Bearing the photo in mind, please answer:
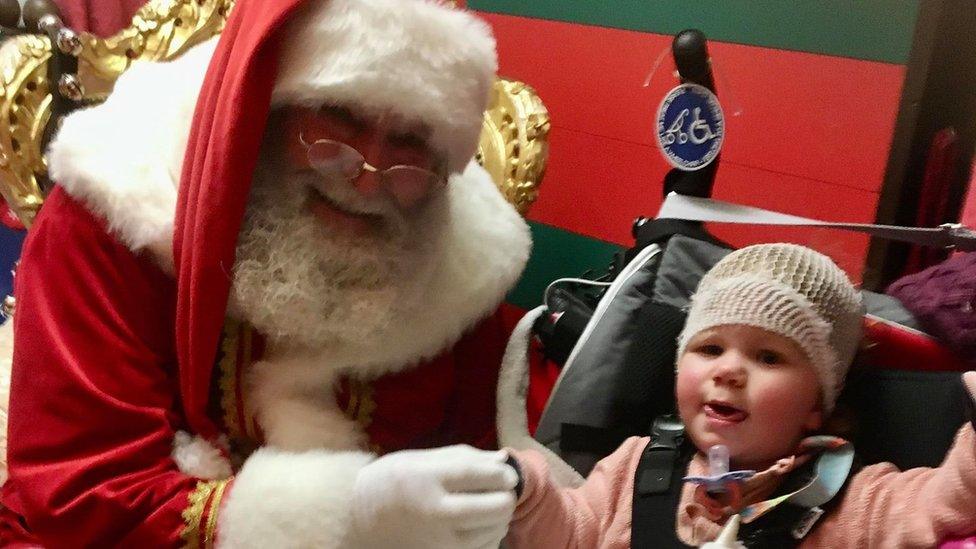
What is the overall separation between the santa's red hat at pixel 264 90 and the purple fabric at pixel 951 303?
60cm

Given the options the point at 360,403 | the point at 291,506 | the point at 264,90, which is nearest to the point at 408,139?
the point at 264,90

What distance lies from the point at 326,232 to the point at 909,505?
72 cm

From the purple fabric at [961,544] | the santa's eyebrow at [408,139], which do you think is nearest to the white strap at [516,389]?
the santa's eyebrow at [408,139]

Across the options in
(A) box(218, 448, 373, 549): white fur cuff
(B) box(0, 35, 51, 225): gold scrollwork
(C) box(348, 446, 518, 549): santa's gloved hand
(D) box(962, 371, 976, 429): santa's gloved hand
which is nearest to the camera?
(D) box(962, 371, 976, 429): santa's gloved hand

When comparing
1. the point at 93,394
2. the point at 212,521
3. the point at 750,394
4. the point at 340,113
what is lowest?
the point at 212,521

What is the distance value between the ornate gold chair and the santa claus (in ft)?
1.11

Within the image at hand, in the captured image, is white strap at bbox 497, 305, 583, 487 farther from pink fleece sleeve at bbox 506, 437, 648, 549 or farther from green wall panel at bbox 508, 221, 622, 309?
green wall panel at bbox 508, 221, 622, 309

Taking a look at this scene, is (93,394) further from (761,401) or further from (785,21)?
(785,21)

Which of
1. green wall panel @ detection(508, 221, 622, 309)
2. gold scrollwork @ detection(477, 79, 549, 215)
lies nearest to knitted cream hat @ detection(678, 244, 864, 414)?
gold scrollwork @ detection(477, 79, 549, 215)

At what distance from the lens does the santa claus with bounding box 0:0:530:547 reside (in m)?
1.04

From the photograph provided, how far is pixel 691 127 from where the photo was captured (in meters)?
1.18

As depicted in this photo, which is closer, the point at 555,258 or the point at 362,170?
the point at 362,170

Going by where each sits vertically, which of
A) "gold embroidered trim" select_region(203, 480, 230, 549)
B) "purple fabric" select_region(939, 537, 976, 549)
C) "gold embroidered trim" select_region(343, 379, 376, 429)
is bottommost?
"gold embroidered trim" select_region(203, 480, 230, 549)

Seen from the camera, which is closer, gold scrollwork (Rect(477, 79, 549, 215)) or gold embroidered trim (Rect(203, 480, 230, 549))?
gold embroidered trim (Rect(203, 480, 230, 549))
